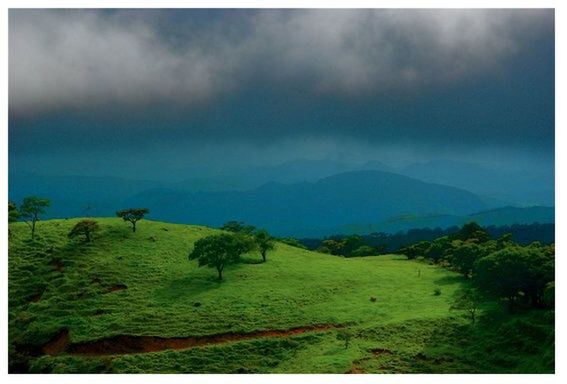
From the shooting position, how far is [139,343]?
143 ft

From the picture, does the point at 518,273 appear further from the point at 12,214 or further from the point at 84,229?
the point at 12,214

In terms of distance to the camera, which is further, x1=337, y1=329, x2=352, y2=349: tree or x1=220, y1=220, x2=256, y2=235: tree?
x1=220, y1=220, x2=256, y2=235: tree

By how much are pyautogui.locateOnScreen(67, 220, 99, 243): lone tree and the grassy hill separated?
1.55 m

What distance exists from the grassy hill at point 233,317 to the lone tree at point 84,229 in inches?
61.0

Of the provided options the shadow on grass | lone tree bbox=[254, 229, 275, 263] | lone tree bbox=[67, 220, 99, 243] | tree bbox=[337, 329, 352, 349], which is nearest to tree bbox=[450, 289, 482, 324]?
the shadow on grass

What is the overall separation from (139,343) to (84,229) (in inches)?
1104

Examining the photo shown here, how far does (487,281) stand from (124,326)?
32877 mm

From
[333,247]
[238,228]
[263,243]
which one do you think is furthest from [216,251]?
[333,247]

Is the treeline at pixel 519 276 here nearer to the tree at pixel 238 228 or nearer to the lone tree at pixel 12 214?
the tree at pixel 238 228

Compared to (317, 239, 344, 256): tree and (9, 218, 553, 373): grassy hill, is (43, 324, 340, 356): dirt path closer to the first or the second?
(9, 218, 553, 373): grassy hill

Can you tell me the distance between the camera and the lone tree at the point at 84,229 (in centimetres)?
6644

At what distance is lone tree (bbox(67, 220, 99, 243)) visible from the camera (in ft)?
218
